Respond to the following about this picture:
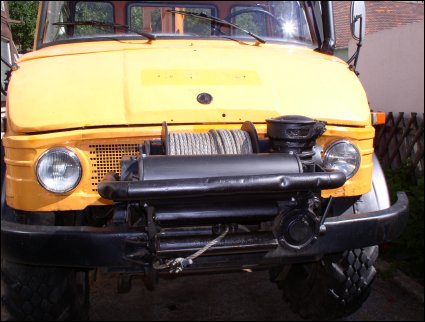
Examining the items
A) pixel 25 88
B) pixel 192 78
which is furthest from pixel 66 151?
pixel 192 78

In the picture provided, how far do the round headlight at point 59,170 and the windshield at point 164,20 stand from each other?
3.85 feet

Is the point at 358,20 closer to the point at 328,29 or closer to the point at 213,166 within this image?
the point at 328,29

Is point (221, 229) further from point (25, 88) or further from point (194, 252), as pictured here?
point (25, 88)

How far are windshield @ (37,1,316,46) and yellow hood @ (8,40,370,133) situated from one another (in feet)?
1.10

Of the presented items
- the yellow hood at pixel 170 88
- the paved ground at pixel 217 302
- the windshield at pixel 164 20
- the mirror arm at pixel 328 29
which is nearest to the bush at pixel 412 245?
the paved ground at pixel 217 302

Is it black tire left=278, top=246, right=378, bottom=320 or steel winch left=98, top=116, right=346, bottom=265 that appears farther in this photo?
black tire left=278, top=246, right=378, bottom=320

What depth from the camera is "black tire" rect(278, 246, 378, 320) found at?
9.90 ft

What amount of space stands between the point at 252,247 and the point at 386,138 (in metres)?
4.56

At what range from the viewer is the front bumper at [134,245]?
220cm

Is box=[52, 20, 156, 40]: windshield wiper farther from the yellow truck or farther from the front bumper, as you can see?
the front bumper

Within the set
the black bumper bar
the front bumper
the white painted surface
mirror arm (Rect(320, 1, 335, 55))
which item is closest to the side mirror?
mirror arm (Rect(320, 1, 335, 55))

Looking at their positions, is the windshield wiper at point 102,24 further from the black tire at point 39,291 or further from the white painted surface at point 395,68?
the white painted surface at point 395,68

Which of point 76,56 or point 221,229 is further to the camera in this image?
point 76,56

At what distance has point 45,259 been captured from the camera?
2344 mm
